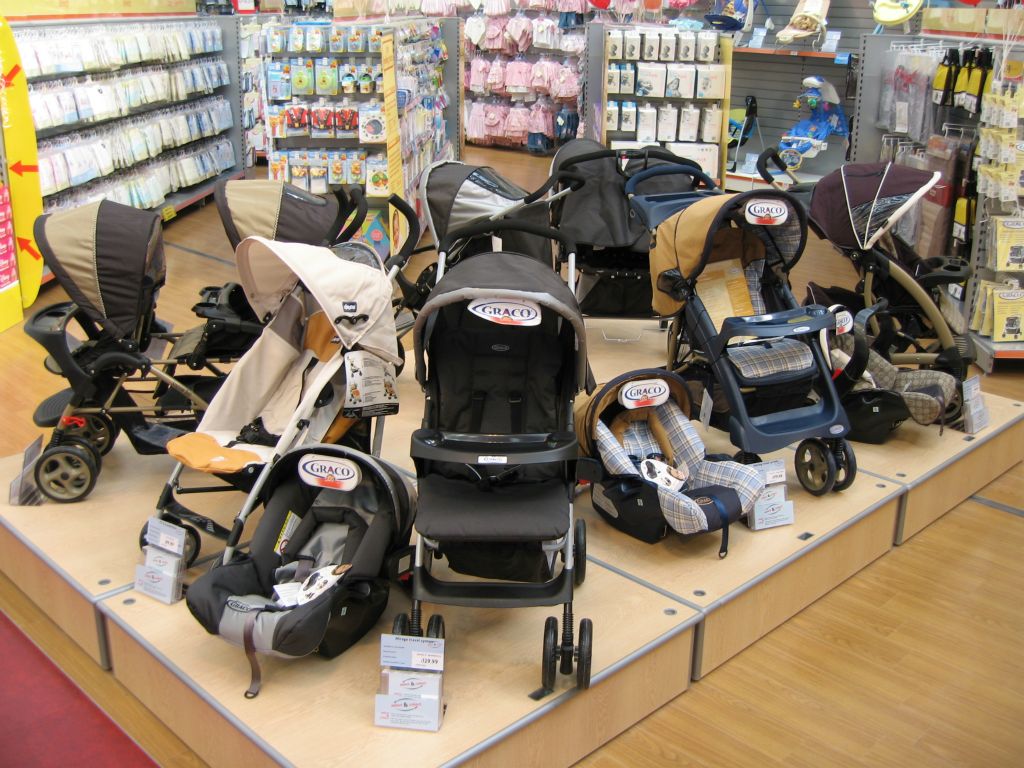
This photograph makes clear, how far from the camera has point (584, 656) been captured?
2.42 meters

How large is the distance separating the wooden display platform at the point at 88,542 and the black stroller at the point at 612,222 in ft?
6.69

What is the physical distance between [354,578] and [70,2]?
5542 millimetres

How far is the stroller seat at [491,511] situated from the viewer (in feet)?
7.98

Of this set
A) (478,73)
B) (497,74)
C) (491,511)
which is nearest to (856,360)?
(491,511)

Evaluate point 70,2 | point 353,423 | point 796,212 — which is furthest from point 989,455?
point 70,2

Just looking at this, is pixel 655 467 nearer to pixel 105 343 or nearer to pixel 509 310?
pixel 509 310

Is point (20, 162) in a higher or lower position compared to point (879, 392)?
higher

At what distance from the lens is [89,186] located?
667 cm

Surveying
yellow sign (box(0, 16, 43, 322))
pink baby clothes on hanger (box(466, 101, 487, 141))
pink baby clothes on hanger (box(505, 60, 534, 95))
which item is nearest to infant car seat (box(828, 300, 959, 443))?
yellow sign (box(0, 16, 43, 322))

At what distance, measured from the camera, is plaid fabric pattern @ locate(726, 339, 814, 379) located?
3.51 m

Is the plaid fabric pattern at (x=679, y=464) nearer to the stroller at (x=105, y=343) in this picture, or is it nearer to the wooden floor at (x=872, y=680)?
the wooden floor at (x=872, y=680)

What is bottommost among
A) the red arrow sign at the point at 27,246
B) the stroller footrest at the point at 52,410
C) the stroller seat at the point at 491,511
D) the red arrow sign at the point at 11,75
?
the stroller footrest at the point at 52,410

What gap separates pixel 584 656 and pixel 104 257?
2.01m

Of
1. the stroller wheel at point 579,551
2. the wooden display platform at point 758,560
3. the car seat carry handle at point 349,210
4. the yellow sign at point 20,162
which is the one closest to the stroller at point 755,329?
the wooden display platform at point 758,560
